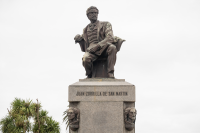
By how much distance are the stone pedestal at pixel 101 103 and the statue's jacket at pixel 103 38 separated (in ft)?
5.40

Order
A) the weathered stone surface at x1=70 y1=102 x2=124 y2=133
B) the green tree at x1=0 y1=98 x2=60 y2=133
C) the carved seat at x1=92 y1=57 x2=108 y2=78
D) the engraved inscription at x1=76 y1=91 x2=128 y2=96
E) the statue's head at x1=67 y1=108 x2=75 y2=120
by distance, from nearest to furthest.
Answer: the weathered stone surface at x1=70 y1=102 x2=124 y2=133, the statue's head at x1=67 y1=108 x2=75 y2=120, the engraved inscription at x1=76 y1=91 x2=128 y2=96, the carved seat at x1=92 y1=57 x2=108 y2=78, the green tree at x1=0 y1=98 x2=60 y2=133

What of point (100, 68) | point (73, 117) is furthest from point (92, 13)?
point (73, 117)

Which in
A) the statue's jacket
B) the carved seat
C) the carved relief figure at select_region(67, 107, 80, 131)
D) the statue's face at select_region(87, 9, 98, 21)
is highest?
the statue's face at select_region(87, 9, 98, 21)

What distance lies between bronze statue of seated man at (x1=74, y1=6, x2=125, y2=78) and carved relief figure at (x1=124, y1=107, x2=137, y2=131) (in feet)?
5.17

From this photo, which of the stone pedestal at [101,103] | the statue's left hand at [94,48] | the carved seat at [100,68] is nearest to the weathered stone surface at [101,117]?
the stone pedestal at [101,103]

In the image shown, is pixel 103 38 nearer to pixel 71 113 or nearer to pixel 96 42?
pixel 96 42

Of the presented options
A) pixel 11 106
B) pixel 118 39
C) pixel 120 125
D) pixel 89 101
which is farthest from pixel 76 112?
pixel 11 106

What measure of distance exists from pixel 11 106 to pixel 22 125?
220 cm

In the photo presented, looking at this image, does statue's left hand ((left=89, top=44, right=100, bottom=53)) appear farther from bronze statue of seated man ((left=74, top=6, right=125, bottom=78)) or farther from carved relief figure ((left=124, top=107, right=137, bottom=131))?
carved relief figure ((left=124, top=107, right=137, bottom=131))

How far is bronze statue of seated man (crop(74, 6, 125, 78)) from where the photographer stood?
12.2 meters

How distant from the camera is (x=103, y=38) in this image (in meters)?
12.8

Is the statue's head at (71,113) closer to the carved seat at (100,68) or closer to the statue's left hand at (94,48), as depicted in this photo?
the carved seat at (100,68)

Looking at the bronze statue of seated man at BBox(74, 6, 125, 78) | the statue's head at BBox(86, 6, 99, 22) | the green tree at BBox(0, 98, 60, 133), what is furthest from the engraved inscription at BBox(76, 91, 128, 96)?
the green tree at BBox(0, 98, 60, 133)

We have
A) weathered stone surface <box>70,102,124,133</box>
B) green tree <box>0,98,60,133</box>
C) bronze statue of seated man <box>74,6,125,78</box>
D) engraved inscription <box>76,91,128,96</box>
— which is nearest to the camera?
weathered stone surface <box>70,102,124,133</box>
